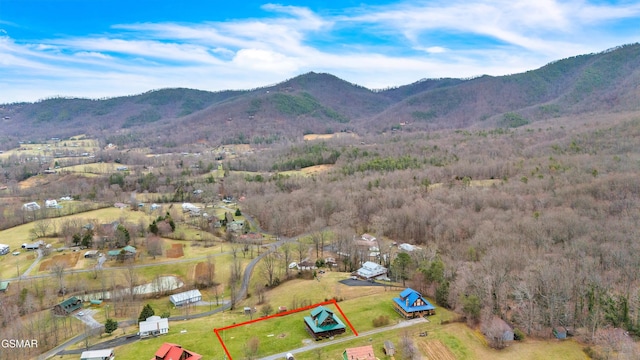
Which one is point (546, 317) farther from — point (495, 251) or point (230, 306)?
point (230, 306)

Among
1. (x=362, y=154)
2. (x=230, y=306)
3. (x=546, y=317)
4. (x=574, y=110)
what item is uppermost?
(x=574, y=110)

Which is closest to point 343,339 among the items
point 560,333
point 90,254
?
point 560,333

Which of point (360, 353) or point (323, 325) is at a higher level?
point (360, 353)

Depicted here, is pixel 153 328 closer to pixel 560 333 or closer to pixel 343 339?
pixel 343 339

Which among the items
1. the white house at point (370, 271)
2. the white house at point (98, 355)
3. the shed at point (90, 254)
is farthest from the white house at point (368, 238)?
the white house at point (98, 355)

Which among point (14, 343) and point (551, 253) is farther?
point (551, 253)

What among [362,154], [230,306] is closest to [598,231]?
[230,306]

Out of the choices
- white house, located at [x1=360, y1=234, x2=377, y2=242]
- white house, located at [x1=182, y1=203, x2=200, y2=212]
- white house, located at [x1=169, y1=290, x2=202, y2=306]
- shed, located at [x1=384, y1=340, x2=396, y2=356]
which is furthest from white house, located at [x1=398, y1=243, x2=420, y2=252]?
white house, located at [x1=182, y1=203, x2=200, y2=212]

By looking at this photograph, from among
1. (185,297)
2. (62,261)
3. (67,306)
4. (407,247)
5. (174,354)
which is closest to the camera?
(174,354)
